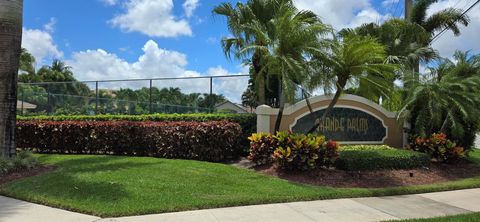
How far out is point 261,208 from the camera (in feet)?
25.0

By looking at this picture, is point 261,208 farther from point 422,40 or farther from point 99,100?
point 422,40

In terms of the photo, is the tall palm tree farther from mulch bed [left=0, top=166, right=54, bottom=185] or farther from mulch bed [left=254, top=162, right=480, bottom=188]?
mulch bed [left=0, top=166, right=54, bottom=185]

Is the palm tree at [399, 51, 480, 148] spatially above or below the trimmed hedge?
above

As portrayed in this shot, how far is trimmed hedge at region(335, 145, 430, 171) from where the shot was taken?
11297mm

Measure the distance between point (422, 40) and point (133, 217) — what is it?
66.2 feet

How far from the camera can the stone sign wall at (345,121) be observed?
13.6 m

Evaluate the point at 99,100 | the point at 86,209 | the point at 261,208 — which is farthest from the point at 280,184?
the point at 99,100

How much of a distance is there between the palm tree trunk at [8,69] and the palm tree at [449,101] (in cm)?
1047

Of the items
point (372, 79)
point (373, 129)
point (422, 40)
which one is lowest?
point (373, 129)

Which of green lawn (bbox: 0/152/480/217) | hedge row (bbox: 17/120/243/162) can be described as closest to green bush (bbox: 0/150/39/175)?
green lawn (bbox: 0/152/480/217)

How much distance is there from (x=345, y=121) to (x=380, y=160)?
3.17 metres

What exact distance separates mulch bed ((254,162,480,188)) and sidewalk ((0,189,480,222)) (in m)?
1.41

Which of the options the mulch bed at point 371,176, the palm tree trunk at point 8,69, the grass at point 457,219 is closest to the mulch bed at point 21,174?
the palm tree trunk at point 8,69

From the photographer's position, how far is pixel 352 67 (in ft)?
37.7
